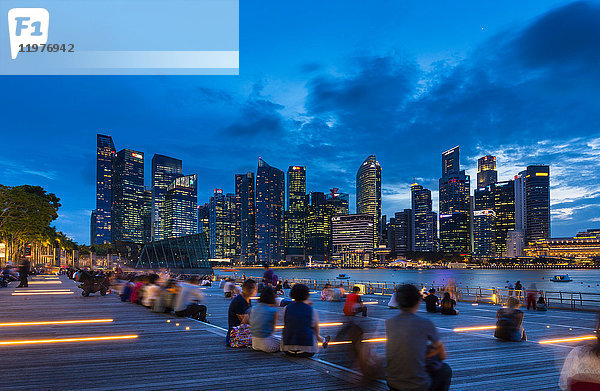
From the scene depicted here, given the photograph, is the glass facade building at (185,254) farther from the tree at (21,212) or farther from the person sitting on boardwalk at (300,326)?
the person sitting on boardwalk at (300,326)

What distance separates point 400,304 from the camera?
549 centimetres

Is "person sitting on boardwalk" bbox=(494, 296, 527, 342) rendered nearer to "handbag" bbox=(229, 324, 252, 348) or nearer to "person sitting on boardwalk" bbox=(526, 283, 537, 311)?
"handbag" bbox=(229, 324, 252, 348)

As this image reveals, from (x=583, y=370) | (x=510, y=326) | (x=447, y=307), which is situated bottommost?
(x=447, y=307)

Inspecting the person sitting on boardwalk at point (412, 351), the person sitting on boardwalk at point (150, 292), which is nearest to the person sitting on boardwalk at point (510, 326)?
the person sitting on boardwalk at point (412, 351)

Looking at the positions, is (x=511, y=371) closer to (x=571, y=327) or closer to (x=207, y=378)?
(x=207, y=378)

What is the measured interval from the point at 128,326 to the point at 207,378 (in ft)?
25.3

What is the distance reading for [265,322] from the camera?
9195 mm

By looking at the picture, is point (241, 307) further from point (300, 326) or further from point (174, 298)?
point (174, 298)

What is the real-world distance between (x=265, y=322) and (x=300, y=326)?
106 centimetres

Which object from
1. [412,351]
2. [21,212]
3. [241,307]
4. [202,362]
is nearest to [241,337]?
[241,307]

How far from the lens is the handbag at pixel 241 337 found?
32.3 feet

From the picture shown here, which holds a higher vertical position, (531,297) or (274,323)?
(274,323)

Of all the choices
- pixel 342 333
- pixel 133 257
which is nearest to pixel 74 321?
pixel 342 333

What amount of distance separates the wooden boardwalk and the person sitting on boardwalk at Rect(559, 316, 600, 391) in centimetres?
296
